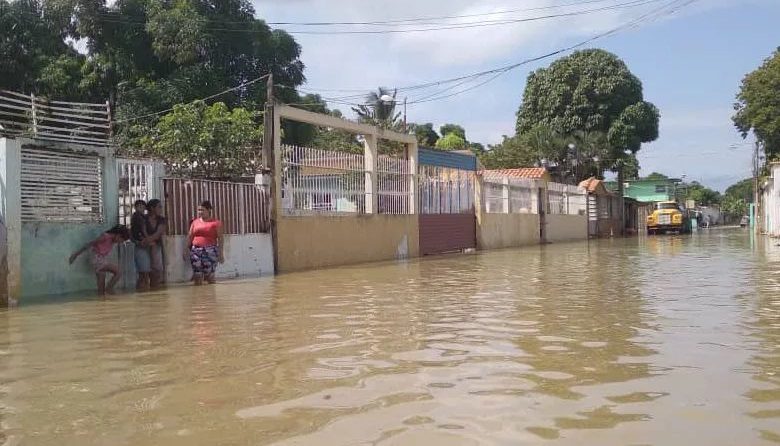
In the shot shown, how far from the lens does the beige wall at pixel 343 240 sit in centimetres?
1534

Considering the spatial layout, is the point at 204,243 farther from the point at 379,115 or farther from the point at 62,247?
the point at 379,115

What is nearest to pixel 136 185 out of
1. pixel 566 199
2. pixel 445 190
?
pixel 445 190

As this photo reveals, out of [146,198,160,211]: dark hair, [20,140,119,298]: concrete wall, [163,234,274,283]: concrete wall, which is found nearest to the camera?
[20,140,119,298]: concrete wall

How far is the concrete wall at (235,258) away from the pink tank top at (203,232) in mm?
598

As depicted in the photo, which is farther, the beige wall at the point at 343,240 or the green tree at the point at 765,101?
the green tree at the point at 765,101

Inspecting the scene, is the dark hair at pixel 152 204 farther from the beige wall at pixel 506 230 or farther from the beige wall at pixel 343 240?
the beige wall at pixel 506 230

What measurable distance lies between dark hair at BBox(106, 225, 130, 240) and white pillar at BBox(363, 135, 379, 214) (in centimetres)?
808

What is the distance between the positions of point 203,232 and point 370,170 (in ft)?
23.3

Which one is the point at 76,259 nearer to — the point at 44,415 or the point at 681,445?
the point at 44,415

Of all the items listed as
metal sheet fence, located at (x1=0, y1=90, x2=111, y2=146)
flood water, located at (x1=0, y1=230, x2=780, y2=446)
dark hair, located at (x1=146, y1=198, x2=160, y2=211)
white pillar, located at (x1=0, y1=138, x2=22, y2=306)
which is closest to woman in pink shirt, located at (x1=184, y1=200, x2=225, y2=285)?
dark hair, located at (x1=146, y1=198, x2=160, y2=211)

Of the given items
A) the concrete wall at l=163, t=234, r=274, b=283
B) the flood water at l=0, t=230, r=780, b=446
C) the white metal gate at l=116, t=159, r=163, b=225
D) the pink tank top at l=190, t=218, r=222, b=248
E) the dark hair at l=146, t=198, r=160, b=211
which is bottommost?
the flood water at l=0, t=230, r=780, b=446

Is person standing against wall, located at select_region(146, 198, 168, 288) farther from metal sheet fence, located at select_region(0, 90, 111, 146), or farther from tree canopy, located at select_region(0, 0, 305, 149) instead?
tree canopy, located at select_region(0, 0, 305, 149)

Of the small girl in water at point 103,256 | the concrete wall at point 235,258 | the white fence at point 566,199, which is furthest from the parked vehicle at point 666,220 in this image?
the small girl in water at point 103,256

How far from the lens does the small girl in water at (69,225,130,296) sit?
419 inches
